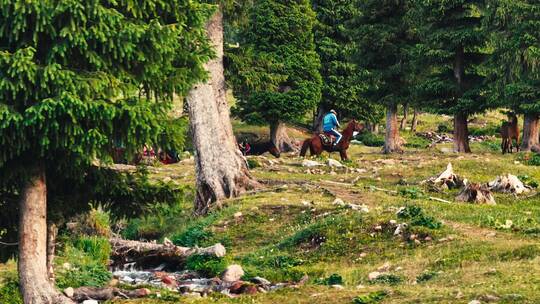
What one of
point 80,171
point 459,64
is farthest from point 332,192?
point 459,64

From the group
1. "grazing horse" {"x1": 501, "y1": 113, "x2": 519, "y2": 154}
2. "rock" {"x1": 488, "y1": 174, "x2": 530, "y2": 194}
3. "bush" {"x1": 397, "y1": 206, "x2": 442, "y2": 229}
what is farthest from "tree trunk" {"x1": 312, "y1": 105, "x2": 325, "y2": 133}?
"bush" {"x1": 397, "y1": 206, "x2": 442, "y2": 229}

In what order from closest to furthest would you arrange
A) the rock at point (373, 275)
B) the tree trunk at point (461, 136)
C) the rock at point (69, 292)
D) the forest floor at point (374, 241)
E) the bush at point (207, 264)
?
the forest floor at point (374, 241) < the rock at point (69, 292) < the rock at point (373, 275) < the bush at point (207, 264) < the tree trunk at point (461, 136)

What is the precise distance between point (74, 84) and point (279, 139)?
43.5 meters

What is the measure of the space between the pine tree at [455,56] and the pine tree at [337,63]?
→ 43.5 ft

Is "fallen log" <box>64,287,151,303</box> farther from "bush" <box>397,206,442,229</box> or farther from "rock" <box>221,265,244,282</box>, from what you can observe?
"bush" <box>397,206,442,229</box>

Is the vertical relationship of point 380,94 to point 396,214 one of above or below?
above

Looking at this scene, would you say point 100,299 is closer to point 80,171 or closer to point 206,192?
point 80,171

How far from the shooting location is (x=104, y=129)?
39.7 ft

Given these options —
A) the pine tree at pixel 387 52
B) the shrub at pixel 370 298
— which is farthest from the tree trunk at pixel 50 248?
the pine tree at pixel 387 52

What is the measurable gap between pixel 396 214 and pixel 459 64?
79.0 feet

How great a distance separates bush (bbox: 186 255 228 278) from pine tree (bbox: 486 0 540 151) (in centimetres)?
2304

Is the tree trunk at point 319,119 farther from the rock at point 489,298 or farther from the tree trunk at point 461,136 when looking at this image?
the rock at point 489,298

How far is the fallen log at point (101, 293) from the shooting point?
1532 centimetres

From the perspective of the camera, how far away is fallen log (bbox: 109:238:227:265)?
20.7 meters
